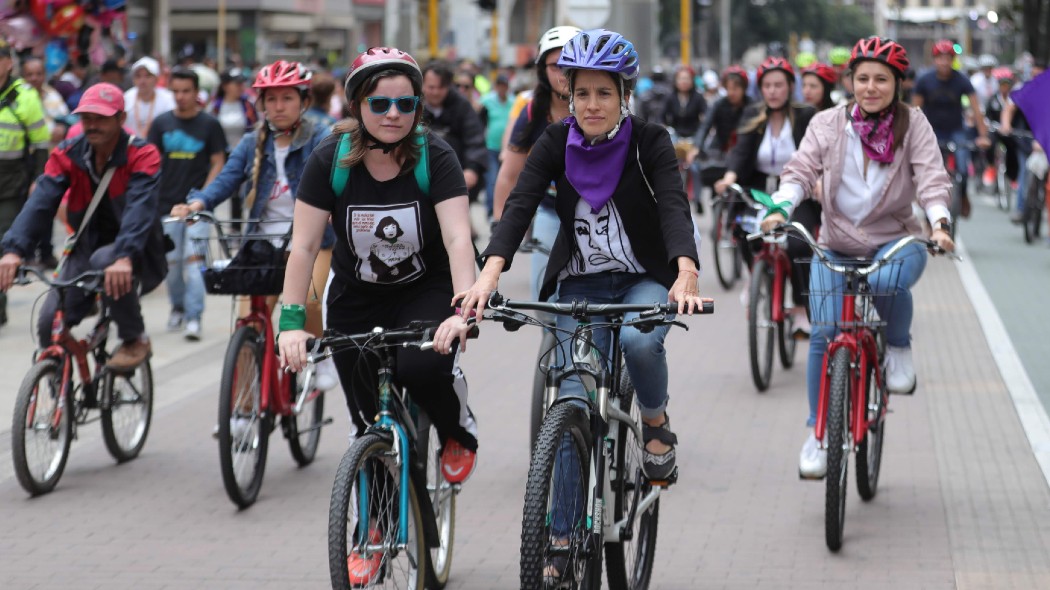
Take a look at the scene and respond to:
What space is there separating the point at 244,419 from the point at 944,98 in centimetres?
1168

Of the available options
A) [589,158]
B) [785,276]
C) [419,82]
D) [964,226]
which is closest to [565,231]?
[589,158]

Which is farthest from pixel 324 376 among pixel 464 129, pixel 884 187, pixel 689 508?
pixel 464 129

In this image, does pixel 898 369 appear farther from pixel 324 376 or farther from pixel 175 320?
pixel 175 320

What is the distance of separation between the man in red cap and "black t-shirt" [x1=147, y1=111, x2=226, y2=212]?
400 centimetres

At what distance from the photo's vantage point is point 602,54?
5043 mm

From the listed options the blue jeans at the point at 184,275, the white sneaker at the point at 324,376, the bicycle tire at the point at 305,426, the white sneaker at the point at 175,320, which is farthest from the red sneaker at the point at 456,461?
the white sneaker at the point at 175,320

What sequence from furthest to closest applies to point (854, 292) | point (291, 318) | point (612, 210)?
point (854, 292)
point (612, 210)
point (291, 318)

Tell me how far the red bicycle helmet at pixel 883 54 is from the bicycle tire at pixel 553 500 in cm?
252

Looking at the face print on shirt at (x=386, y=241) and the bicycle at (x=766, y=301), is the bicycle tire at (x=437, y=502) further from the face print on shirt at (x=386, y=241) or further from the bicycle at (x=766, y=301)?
the bicycle at (x=766, y=301)

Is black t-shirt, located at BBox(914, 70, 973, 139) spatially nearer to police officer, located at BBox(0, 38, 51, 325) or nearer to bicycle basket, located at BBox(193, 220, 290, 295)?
police officer, located at BBox(0, 38, 51, 325)

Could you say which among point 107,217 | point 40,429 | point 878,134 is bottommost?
point 40,429

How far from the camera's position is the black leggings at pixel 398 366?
535 centimetres

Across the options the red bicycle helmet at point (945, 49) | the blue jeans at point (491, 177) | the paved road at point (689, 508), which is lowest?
the paved road at point (689, 508)

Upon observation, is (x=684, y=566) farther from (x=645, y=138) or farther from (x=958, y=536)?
(x=645, y=138)
